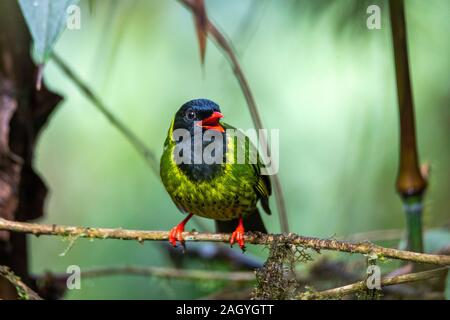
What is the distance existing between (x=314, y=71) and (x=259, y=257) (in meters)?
0.88

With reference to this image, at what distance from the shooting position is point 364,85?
8.63 feet

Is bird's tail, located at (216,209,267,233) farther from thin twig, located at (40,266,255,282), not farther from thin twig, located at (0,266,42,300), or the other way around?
thin twig, located at (0,266,42,300)

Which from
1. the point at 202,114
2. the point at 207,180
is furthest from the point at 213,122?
the point at 207,180

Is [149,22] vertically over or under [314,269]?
over

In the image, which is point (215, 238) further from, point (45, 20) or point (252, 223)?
point (45, 20)

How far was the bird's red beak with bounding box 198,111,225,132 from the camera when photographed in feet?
5.98

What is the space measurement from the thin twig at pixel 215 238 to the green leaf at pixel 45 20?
1.59 ft

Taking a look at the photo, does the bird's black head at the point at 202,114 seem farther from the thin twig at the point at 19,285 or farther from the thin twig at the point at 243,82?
the thin twig at the point at 19,285

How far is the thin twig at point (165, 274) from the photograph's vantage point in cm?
249

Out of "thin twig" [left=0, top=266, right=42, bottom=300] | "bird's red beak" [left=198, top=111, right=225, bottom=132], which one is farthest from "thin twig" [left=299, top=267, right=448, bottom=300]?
"thin twig" [left=0, top=266, right=42, bottom=300]

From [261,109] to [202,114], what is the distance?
989 mm

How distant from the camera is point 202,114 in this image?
1.83 m
